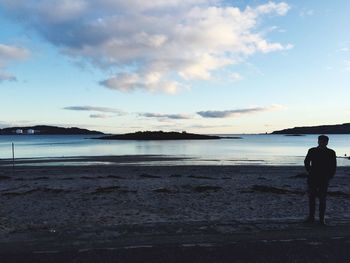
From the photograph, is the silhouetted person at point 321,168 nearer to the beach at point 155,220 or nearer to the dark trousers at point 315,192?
the dark trousers at point 315,192

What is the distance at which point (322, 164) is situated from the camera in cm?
964

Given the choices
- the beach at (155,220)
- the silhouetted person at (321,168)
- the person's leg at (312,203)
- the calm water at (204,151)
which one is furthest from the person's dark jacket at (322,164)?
the calm water at (204,151)

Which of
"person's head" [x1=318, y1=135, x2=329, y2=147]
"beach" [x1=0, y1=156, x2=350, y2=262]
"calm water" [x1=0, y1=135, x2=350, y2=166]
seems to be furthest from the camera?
"calm water" [x1=0, y1=135, x2=350, y2=166]

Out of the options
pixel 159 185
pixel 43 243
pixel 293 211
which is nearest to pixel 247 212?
pixel 293 211

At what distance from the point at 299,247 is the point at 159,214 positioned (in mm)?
5145

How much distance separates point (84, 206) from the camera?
13117 millimetres

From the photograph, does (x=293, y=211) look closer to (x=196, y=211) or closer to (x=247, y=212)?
(x=247, y=212)

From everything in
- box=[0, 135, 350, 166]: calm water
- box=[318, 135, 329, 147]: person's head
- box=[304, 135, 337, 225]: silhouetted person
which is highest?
box=[318, 135, 329, 147]: person's head

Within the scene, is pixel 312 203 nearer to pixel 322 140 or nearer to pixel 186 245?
pixel 322 140

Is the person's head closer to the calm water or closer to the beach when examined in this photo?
the beach

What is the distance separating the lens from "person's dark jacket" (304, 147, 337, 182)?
379 inches

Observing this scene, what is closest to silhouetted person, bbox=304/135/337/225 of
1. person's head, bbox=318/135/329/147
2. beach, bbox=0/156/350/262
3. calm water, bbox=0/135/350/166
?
person's head, bbox=318/135/329/147

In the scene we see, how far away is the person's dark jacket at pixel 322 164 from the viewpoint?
9625 mm

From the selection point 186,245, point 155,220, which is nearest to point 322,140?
point 186,245
